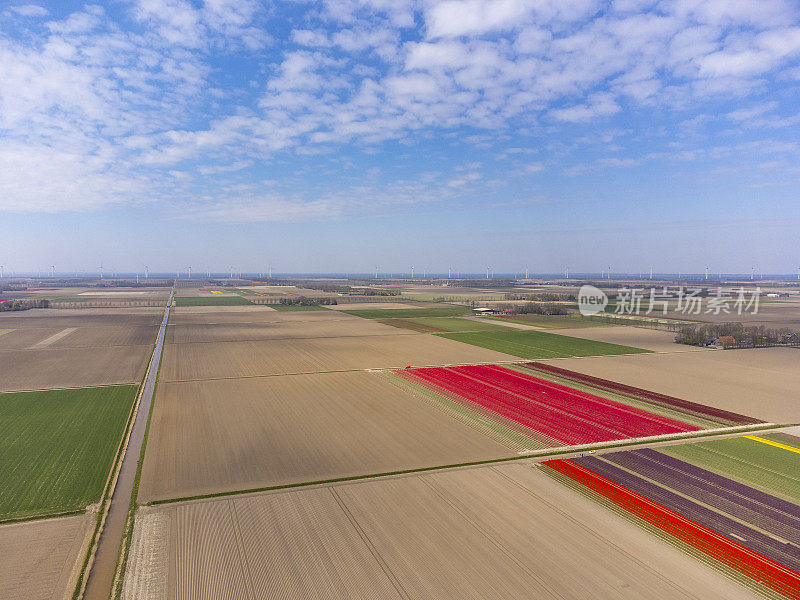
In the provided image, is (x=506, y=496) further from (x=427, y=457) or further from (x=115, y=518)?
(x=115, y=518)

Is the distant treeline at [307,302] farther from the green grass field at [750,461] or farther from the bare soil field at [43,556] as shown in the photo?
the bare soil field at [43,556]

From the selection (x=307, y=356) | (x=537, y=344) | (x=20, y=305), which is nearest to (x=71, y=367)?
(x=307, y=356)

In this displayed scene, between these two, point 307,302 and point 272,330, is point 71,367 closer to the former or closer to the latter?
point 272,330

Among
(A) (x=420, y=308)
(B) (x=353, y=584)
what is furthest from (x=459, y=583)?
(A) (x=420, y=308)

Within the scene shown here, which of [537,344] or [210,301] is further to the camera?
[210,301]

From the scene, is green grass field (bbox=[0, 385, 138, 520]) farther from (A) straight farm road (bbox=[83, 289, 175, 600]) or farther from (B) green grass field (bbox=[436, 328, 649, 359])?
(B) green grass field (bbox=[436, 328, 649, 359])
